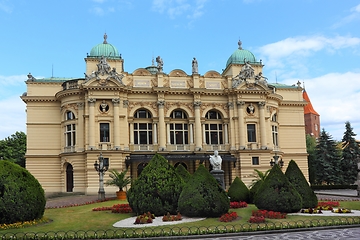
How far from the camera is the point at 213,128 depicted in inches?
2015

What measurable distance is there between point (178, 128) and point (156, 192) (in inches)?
1135

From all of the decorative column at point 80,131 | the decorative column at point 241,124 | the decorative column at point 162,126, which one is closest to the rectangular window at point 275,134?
the decorative column at point 241,124

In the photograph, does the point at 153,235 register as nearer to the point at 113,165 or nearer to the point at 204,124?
the point at 113,165

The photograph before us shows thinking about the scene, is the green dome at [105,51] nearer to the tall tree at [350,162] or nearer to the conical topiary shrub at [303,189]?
the conical topiary shrub at [303,189]

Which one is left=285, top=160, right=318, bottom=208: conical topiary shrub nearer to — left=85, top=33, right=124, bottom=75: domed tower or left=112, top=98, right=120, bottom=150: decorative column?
left=112, top=98, right=120, bottom=150: decorative column

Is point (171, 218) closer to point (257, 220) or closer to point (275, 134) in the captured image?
point (257, 220)

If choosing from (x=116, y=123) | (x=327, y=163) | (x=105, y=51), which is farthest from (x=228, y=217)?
(x=327, y=163)

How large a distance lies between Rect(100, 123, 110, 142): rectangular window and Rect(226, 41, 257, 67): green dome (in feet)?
64.1

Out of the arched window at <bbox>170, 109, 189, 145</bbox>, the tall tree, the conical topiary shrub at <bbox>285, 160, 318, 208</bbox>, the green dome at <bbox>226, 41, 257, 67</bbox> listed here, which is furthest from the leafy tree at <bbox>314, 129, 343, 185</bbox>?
the conical topiary shrub at <bbox>285, 160, 318, 208</bbox>

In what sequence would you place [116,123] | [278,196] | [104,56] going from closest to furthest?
[278,196] → [116,123] → [104,56]

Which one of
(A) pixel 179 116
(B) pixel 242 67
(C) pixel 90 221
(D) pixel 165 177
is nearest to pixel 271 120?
(B) pixel 242 67

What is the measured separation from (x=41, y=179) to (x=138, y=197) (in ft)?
99.1

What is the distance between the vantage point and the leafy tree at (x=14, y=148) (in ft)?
206

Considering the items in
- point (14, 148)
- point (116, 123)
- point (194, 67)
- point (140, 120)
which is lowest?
point (14, 148)
